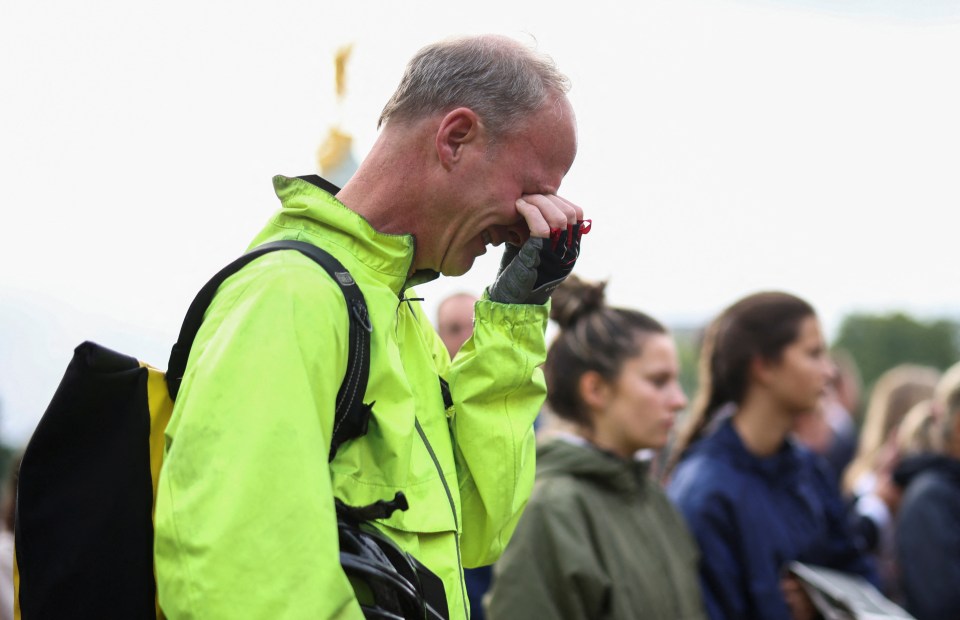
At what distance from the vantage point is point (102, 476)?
1812mm

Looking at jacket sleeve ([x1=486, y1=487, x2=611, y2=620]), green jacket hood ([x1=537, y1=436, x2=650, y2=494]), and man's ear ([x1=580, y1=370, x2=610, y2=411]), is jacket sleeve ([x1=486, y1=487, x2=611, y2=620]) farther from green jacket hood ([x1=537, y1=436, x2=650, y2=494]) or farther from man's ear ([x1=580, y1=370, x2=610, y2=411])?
man's ear ([x1=580, y1=370, x2=610, y2=411])

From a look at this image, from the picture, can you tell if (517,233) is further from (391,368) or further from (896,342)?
(896,342)

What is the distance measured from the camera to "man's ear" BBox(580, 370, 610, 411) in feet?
14.0

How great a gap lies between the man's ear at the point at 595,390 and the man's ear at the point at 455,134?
236 cm

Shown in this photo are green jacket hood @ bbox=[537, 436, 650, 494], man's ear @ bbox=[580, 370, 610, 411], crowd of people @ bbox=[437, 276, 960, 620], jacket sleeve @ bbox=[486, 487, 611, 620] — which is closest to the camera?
jacket sleeve @ bbox=[486, 487, 611, 620]

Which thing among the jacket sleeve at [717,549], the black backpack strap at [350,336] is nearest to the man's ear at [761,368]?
the jacket sleeve at [717,549]

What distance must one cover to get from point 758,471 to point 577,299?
3.74 feet

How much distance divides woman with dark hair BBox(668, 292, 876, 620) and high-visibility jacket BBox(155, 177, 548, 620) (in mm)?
2484

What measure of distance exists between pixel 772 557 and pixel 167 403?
3.22m

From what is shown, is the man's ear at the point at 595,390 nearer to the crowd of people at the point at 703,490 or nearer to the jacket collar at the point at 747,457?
the crowd of people at the point at 703,490

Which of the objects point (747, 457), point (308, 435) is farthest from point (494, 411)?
point (747, 457)

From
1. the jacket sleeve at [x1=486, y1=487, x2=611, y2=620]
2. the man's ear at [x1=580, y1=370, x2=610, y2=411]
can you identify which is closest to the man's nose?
A: the jacket sleeve at [x1=486, y1=487, x2=611, y2=620]

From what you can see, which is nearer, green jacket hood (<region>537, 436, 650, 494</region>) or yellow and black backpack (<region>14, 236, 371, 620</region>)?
yellow and black backpack (<region>14, 236, 371, 620</region>)

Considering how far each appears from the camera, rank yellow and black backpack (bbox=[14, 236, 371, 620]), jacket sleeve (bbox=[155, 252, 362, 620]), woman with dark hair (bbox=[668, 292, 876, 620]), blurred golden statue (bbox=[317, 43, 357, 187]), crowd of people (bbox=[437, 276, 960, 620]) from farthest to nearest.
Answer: blurred golden statue (bbox=[317, 43, 357, 187])
woman with dark hair (bbox=[668, 292, 876, 620])
crowd of people (bbox=[437, 276, 960, 620])
yellow and black backpack (bbox=[14, 236, 371, 620])
jacket sleeve (bbox=[155, 252, 362, 620])
